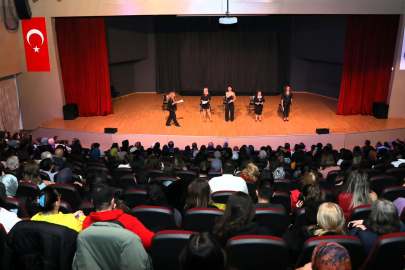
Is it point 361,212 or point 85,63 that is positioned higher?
point 85,63

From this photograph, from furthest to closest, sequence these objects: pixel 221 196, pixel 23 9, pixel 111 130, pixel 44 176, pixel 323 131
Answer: pixel 23 9 < pixel 111 130 < pixel 323 131 < pixel 44 176 < pixel 221 196

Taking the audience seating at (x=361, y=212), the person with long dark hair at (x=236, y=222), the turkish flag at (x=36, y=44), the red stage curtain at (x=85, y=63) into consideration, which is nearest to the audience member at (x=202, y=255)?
the person with long dark hair at (x=236, y=222)

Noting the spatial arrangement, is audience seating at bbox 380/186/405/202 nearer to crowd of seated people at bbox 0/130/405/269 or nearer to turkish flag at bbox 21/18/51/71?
crowd of seated people at bbox 0/130/405/269

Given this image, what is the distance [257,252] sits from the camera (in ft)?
9.05

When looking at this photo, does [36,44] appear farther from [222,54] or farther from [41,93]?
[222,54]

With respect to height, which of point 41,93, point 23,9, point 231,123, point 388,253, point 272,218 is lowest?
point 231,123

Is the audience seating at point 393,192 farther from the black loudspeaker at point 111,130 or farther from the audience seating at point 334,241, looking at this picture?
the black loudspeaker at point 111,130

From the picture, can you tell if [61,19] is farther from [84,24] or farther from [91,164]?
[91,164]

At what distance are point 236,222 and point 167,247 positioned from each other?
2.00ft

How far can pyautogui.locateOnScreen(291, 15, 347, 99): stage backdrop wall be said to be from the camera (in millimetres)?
14977

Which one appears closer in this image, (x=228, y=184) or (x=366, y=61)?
(x=228, y=184)

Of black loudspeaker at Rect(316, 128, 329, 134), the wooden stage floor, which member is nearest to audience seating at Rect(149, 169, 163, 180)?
the wooden stage floor

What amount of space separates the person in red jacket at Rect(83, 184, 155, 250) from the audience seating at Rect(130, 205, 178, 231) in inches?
20.0

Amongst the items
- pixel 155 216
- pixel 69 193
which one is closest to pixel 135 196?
pixel 69 193
